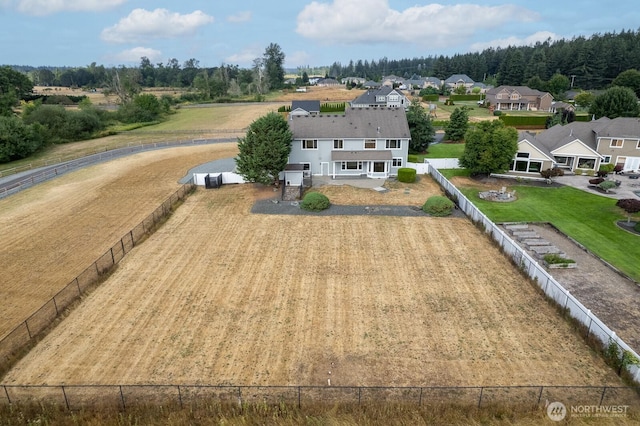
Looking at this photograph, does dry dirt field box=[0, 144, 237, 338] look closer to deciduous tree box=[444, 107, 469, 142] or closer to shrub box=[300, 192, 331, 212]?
shrub box=[300, 192, 331, 212]

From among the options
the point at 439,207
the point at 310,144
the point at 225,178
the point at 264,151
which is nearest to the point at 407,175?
the point at 439,207

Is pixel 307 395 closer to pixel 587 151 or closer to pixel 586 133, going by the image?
pixel 587 151

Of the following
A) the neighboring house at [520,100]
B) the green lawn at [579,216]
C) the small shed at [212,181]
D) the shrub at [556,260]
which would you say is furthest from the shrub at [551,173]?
the neighboring house at [520,100]

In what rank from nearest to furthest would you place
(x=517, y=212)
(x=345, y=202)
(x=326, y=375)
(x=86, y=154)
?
(x=326, y=375)
(x=517, y=212)
(x=345, y=202)
(x=86, y=154)

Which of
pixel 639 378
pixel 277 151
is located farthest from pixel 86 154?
pixel 639 378

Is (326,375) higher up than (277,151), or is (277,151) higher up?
(277,151)

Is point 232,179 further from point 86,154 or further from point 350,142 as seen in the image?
point 86,154

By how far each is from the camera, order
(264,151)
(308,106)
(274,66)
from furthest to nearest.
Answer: (274,66)
(308,106)
(264,151)
